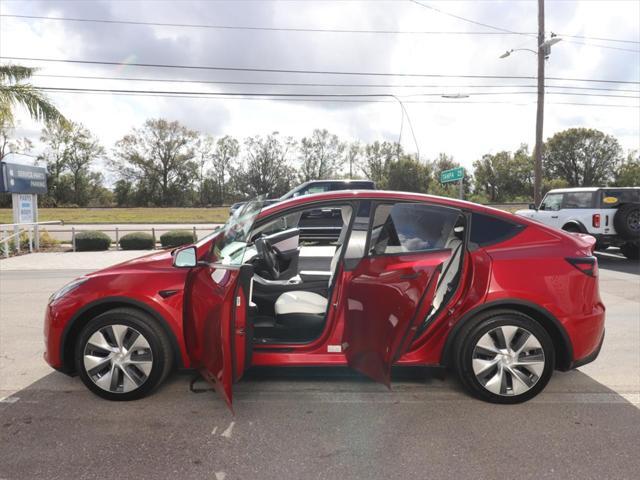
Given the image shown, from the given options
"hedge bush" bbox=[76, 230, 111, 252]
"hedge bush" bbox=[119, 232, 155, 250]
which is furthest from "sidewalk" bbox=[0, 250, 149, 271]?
"hedge bush" bbox=[76, 230, 111, 252]

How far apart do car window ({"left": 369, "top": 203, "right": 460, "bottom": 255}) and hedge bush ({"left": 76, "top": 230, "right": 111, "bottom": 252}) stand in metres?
14.7

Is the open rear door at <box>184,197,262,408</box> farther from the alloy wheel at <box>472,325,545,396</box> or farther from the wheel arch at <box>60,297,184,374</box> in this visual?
the alloy wheel at <box>472,325,545,396</box>

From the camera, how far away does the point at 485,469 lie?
8.53 ft

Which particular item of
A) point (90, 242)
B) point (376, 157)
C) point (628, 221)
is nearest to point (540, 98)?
point (628, 221)

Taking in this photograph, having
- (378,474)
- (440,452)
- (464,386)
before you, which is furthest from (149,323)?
(464,386)

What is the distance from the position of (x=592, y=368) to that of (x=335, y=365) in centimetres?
250

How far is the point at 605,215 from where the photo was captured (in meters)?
11.8

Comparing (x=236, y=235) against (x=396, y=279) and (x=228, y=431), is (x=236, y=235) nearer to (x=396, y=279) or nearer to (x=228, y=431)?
(x=396, y=279)

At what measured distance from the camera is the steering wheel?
15.1 ft

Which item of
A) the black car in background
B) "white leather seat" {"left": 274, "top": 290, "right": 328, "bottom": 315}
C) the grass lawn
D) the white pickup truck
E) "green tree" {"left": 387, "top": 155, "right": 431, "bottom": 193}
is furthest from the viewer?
"green tree" {"left": 387, "top": 155, "right": 431, "bottom": 193}

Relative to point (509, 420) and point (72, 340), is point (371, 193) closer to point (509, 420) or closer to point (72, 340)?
point (509, 420)

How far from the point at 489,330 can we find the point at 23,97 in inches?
588

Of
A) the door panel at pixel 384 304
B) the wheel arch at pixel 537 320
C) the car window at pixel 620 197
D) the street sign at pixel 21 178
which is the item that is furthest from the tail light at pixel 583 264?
the street sign at pixel 21 178

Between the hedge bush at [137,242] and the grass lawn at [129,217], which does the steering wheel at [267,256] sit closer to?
the hedge bush at [137,242]
